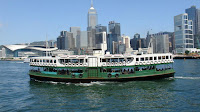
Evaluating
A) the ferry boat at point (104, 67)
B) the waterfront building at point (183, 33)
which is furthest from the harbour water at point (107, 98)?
the waterfront building at point (183, 33)

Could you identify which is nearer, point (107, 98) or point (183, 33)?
point (107, 98)

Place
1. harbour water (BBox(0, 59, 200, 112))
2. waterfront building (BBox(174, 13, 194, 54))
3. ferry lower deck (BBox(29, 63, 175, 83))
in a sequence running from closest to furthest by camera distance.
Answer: harbour water (BBox(0, 59, 200, 112)) → ferry lower deck (BBox(29, 63, 175, 83)) → waterfront building (BBox(174, 13, 194, 54))

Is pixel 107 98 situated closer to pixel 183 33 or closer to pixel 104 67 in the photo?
pixel 104 67

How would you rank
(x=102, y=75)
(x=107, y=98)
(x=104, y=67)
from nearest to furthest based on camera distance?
(x=107, y=98), (x=102, y=75), (x=104, y=67)

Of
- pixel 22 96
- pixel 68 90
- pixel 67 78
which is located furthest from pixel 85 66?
pixel 22 96

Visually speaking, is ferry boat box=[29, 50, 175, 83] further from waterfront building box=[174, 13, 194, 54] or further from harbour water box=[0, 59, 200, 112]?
waterfront building box=[174, 13, 194, 54]

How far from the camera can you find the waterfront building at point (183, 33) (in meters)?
184

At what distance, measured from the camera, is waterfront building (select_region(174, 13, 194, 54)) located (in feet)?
605

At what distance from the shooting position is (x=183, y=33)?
186625 millimetres

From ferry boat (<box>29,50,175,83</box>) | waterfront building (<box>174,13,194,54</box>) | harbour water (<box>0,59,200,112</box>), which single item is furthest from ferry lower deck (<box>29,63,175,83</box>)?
waterfront building (<box>174,13,194,54</box>)

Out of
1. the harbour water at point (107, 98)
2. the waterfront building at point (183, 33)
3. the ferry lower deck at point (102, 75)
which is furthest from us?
the waterfront building at point (183, 33)

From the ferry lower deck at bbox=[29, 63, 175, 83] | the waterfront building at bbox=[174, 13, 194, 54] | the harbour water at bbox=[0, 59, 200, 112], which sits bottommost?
the harbour water at bbox=[0, 59, 200, 112]

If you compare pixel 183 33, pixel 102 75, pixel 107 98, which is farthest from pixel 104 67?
pixel 183 33

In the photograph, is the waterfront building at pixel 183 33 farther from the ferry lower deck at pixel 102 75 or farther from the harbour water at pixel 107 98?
the harbour water at pixel 107 98
